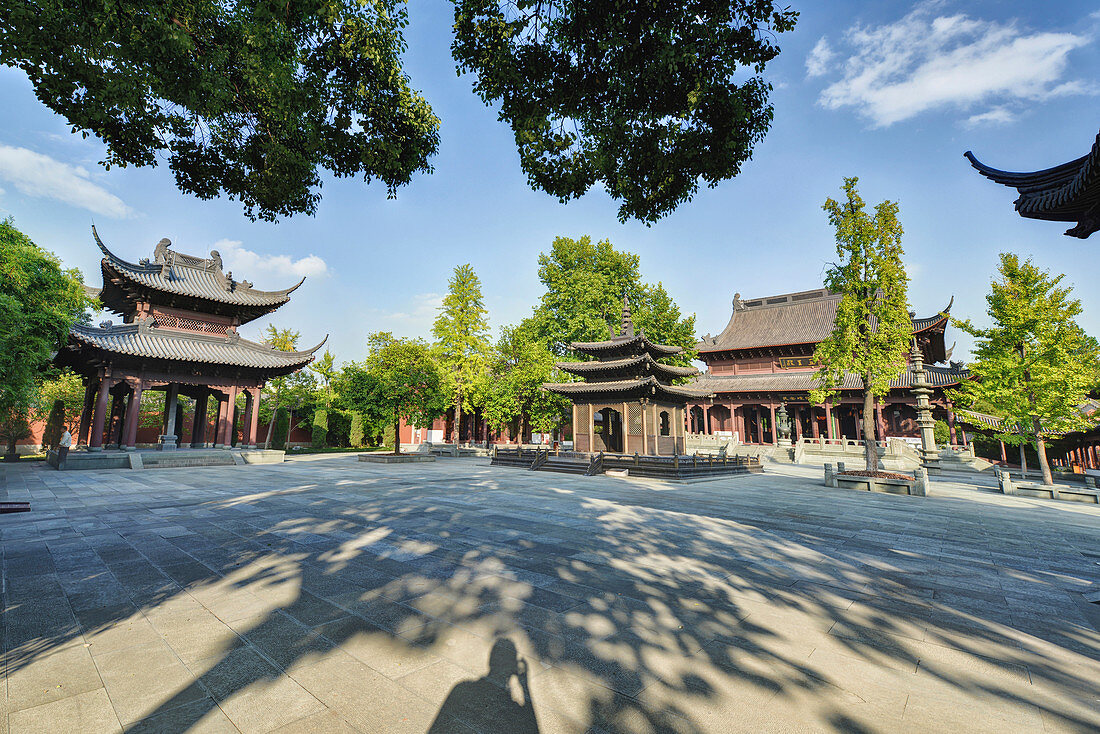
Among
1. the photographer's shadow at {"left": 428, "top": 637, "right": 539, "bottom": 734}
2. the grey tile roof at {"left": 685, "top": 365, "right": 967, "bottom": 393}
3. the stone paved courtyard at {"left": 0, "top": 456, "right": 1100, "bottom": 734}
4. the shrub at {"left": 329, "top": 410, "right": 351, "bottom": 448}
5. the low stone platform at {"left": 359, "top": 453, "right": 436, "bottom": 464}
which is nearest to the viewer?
the photographer's shadow at {"left": 428, "top": 637, "right": 539, "bottom": 734}

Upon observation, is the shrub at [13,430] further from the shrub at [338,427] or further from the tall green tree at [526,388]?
the tall green tree at [526,388]

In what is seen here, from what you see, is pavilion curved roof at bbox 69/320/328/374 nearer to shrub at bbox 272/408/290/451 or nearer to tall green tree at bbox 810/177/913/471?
shrub at bbox 272/408/290/451

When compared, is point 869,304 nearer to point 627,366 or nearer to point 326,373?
point 627,366

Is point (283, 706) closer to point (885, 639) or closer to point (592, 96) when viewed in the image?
point (885, 639)

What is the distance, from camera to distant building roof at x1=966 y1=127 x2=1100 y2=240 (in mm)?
4180

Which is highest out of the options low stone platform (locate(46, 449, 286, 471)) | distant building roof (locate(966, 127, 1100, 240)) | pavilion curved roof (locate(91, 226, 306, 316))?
pavilion curved roof (locate(91, 226, 306, 316))

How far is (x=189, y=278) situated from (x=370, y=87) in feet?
73.7

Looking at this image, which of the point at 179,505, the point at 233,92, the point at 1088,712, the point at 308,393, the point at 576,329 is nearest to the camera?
the point at 1088,712

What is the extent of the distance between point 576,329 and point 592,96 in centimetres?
2089

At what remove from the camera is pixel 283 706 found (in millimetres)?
2451

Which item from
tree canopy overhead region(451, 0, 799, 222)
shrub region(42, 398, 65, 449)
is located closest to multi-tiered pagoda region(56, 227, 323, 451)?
shrub region(42, 398, 65, 449)

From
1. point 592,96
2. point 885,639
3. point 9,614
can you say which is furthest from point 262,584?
point 592,96

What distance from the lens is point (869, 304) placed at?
16516 mm

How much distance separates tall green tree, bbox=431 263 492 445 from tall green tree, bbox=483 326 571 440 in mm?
1296
